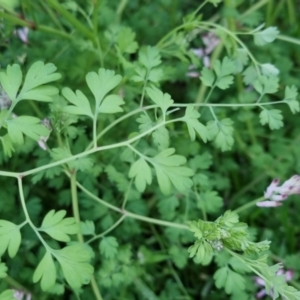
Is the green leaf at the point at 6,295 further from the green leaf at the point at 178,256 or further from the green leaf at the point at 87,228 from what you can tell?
the green leaf at the point at 178,256

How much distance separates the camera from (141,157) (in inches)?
40.8

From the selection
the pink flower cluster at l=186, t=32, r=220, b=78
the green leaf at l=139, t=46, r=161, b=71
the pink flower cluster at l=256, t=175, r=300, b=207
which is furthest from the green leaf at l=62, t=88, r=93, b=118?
the pink flower cluster at l=186, t=32, r=220, b=78

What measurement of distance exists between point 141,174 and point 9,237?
10.5 inches

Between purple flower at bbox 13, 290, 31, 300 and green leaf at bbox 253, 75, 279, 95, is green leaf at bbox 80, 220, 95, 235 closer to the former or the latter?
purple flower at bbox 13, 290, 31, 300

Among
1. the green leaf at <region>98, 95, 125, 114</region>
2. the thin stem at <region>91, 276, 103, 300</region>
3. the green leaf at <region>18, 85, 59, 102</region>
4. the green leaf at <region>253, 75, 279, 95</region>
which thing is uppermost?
the green leaf at <region>18, 85, 59, 102</region>

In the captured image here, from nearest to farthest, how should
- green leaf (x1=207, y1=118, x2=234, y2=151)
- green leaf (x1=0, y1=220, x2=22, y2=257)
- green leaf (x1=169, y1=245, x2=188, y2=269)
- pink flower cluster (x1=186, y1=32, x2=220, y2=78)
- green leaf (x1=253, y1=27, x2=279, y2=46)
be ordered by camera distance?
1. green leaf (x1=0, y1=220, x2=22, y2=257)
2. green leaf (x1=207, y1=118, x2=234, y2=151)
3. green leaf (x1=253, y1=27, x2=279, y2=46)
4. green leaf (x1=169, y1=245, x2=188, y2=269)
5. pink flower cluster (x1=186, y1=32, x2=220, y2=78)

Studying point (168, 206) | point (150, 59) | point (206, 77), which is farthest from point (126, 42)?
point (168, 206)

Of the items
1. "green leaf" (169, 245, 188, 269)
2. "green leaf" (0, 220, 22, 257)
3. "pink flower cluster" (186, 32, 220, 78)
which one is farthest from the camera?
"pink flower cluster" (186, 32, 220, 78)

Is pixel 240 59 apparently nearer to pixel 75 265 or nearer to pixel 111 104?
pixel 111 104

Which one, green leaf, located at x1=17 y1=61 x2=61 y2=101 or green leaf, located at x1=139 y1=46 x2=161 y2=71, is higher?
green leaf, located at x1=17 y1=61 x2=61 y2=101

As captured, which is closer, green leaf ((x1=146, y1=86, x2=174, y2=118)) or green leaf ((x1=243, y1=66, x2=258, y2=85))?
green leaf ((x1=146, y1=86, x2=174, y2=118))

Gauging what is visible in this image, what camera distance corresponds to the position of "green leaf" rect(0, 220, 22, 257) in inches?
38.4

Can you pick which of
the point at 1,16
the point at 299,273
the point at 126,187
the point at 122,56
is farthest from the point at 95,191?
the point at 299,273

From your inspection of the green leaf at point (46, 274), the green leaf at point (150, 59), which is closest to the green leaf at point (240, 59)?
the green leaf at point (150, 59)
